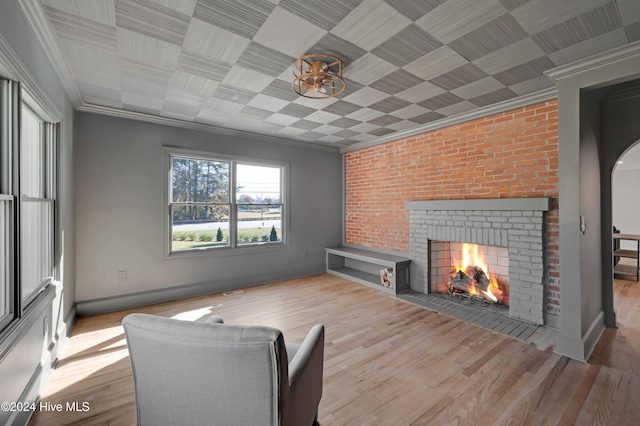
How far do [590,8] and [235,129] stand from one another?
4048mm

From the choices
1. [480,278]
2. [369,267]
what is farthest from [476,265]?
[369,267]

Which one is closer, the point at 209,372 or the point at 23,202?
the point at 209,372

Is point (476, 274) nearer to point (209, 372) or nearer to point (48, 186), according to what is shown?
point (209, 372)

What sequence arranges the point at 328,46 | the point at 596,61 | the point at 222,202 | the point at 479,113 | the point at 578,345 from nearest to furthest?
1. the point at 328,46
2. the point at 596,61
3. the point at 578,345
4. the point at 479,113
5. the point at 222,202

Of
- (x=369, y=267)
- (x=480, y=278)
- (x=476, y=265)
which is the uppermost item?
(x=476, y=265)

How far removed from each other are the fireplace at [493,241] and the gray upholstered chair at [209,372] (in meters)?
3.11

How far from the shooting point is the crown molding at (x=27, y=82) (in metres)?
1.50

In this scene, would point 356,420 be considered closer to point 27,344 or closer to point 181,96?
point 27,344

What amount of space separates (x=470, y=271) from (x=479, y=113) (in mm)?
2148

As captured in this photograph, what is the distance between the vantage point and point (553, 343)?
2736 millimetres

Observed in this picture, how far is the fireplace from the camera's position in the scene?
3152 mm

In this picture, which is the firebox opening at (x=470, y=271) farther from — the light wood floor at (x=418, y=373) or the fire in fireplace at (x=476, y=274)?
the light wood floor at (x=418, y=373)

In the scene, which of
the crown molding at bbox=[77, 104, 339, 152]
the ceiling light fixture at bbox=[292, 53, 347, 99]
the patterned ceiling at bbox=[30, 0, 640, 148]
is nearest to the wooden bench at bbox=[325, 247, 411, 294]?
the crown molding at bbox=[77, 104, 339, 152]

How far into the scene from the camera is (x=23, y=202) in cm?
199
